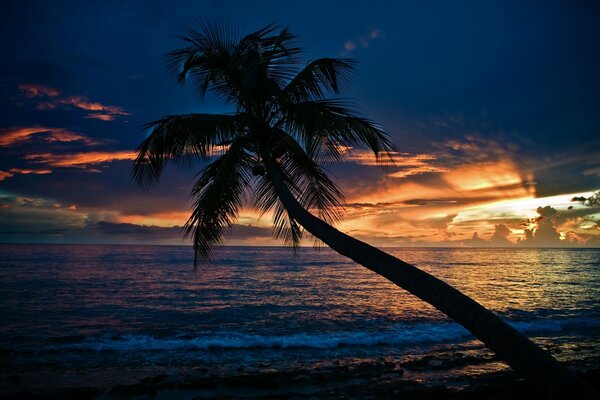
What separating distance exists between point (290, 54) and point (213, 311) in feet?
48.9

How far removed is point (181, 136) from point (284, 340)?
914 centimetres

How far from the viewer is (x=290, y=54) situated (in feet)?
20.4

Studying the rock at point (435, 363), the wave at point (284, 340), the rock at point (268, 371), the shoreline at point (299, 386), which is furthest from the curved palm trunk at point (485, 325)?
the wave at point (284, 340)

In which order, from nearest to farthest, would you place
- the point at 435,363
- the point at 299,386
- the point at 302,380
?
1. the point at 299,386
2. the point at 302,380
3. the point at 435,363

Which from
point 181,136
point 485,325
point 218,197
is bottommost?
point 485,325

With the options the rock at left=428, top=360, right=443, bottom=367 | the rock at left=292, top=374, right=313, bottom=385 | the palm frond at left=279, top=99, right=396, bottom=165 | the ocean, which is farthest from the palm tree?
the rock at left=428, top=360, right=443, bottom=367

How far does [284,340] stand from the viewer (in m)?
12.7

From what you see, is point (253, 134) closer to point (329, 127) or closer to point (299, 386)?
point (329, 127)

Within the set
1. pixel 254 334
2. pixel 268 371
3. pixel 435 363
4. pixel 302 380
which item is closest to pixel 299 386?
pixel 302 380

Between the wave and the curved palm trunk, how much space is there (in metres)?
9.16

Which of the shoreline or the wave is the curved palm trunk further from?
the wave

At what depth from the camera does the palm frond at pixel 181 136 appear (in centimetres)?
564

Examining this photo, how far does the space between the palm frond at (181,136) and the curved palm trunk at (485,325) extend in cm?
266

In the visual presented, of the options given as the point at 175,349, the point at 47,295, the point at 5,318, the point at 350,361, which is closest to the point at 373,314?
the point at 350,361
